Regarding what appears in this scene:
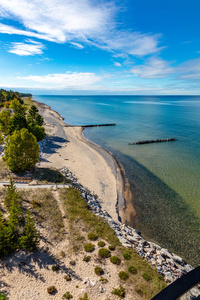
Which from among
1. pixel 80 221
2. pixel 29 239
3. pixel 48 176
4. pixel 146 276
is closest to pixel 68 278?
pixel 29 239

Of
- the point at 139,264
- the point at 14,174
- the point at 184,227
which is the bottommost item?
the point at 184,227

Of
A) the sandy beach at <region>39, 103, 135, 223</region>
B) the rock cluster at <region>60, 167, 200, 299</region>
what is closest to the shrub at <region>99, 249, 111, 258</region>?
the rock cluster at <region>60, 167, 200, 299</region>

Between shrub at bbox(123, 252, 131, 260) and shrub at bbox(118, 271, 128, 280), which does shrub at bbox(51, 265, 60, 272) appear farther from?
shrub at bbox(123, 252, 131, 260)

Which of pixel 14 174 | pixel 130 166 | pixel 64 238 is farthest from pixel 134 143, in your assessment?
pixel 64 238

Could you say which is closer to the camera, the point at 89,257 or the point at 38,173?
the point at 89,257

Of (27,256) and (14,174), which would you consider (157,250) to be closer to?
(27,256)

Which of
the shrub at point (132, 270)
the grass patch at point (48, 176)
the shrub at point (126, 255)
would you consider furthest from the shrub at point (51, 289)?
the grass patch at point (48, 176)

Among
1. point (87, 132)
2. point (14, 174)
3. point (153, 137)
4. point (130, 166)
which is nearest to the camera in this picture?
point (14, 174)

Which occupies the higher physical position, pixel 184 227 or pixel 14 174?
pixel 14 174
